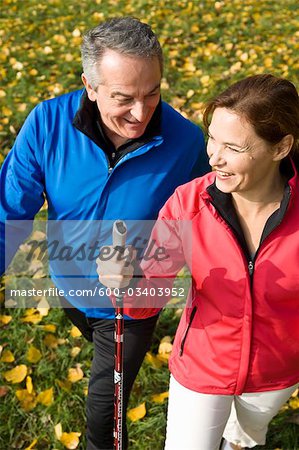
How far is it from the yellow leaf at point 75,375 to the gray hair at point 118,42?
70.9 inches

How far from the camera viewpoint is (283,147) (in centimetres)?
211

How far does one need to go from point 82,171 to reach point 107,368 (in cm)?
90

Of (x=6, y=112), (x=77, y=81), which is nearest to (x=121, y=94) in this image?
(x=6, y=112)

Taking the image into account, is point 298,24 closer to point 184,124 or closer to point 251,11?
point 251,11

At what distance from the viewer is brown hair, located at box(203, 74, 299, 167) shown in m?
2.00

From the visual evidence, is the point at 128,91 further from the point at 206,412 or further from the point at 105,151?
the point at 206,412

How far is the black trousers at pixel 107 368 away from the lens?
2.78 meters

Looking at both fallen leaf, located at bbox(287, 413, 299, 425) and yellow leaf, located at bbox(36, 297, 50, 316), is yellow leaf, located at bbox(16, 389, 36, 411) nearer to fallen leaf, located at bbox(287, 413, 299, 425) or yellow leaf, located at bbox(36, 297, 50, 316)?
yellow leaf, located at bbox(36, 297, 50, 316)

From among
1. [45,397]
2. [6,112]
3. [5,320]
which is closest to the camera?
[45,397]

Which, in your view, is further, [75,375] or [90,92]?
[75,375]

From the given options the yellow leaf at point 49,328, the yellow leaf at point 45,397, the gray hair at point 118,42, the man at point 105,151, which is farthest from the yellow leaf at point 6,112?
the gray hair at point 118,42

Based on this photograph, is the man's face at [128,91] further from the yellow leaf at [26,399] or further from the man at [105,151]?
the yellow leaf at [26,399]

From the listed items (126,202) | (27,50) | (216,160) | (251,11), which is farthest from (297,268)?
(251,11)

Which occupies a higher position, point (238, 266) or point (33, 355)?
point (238, 266)
